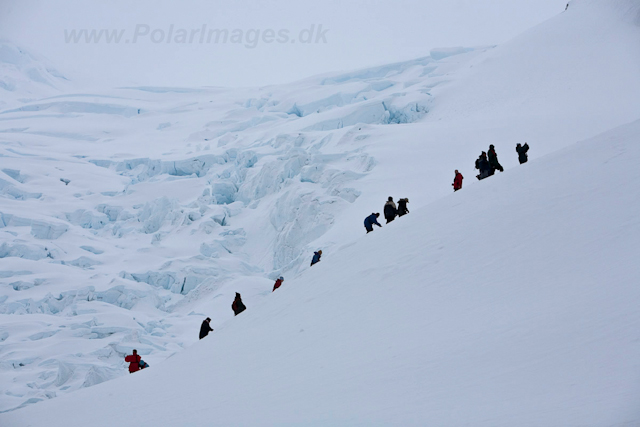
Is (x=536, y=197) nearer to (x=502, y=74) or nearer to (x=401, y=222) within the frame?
(x=401, y=222)

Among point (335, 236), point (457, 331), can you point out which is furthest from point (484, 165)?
point (335, 236)

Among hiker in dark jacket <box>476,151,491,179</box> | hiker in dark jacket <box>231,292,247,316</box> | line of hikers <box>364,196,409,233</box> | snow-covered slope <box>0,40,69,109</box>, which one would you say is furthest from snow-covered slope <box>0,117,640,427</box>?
snow-covered slope <box>0,40,69,109</box>

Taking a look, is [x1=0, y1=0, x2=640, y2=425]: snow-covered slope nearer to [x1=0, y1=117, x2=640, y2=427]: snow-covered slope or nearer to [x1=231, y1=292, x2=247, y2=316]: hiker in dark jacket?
[x1=0, y1=117, x2=640, y2=427]: snow-covered slope

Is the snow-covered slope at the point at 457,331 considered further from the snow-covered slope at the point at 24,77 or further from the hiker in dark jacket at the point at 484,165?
the snow-covered slope at the point at 24,77

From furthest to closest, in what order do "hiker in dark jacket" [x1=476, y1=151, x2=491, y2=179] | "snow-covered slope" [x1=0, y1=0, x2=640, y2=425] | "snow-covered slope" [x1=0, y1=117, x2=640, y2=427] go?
"hiker in dark jacket" [x1=476, y1=151, x2=491, y2=179]
"snow-covered slope" [x1=0, y1=0, x2=640, y2=425]
"snow-covered slope" [x1=0, y1=117, x2=640, y2=427]

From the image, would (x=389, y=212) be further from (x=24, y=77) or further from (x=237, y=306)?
(x=24, y=77)

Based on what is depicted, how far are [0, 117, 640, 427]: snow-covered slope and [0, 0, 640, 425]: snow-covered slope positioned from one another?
0.04 metres

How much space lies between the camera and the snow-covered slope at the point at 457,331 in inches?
160

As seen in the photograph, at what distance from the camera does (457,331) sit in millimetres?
5609

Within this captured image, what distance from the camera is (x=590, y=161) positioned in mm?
9297

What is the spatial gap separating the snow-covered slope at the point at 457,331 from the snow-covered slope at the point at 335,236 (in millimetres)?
41

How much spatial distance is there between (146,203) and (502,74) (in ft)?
88.6

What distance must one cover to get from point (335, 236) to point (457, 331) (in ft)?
53.2

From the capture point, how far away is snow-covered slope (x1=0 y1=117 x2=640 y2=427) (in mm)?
4074
